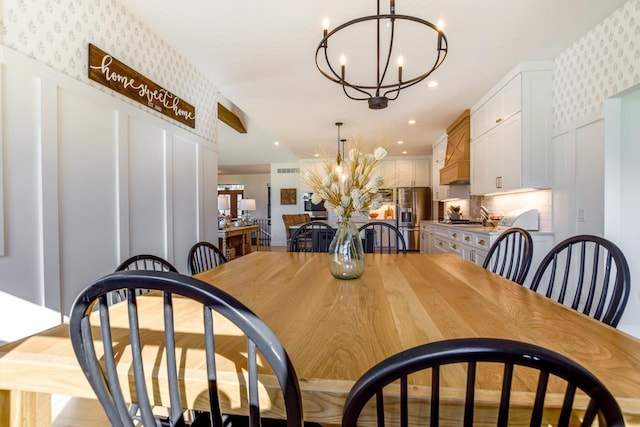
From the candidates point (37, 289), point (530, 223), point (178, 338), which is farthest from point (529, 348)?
point (530, 223)

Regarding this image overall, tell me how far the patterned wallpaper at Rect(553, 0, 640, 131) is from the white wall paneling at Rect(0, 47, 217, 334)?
3464mm

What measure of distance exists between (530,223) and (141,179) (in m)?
3.63

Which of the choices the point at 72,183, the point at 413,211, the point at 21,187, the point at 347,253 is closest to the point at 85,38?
the point at 72,183

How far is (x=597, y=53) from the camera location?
7.64 ft

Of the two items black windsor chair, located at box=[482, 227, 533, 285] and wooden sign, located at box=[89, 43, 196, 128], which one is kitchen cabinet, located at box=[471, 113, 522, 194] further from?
wooden sign, located at box=[89, 43, 196, 128]

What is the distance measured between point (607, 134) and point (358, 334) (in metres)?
2.67

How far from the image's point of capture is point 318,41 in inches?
96.4

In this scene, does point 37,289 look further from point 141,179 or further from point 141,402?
point 141,402

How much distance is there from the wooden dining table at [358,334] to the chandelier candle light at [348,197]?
111 millimetres

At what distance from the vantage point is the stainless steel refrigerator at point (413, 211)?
6.70 meters

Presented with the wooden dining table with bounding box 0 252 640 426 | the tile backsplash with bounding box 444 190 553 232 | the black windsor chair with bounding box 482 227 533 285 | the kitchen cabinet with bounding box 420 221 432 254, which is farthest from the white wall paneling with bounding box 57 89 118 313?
the kitchen cabinet with bounding box 420 221 432 254

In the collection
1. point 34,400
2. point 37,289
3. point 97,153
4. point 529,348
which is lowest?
point 34,400

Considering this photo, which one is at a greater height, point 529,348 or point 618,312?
point 529,348

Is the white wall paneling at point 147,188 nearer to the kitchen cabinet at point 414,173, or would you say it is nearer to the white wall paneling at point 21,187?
the white wall paneling at point 21,187
